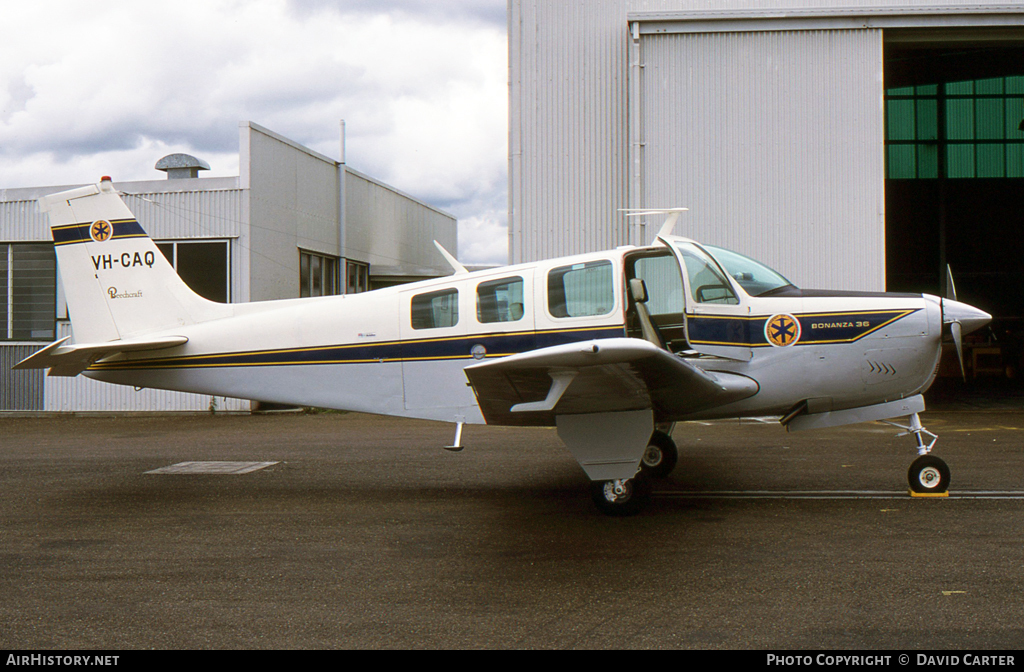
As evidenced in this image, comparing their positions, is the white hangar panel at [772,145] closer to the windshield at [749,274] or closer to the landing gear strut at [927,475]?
the windshield at [749,274]

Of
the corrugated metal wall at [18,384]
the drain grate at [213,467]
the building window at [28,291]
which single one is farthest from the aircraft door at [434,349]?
the building window at [28,291]

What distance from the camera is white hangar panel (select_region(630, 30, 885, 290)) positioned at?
42.3ft

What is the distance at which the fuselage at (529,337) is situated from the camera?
6297 mm

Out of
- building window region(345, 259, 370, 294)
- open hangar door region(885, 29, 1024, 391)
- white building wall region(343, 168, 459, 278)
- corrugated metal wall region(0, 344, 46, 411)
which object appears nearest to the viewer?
corrugated metal wall region(0, 344, 46, 411)

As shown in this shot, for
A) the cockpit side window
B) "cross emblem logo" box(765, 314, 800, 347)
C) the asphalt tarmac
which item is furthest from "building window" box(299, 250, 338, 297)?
"cross emblem logo" box(765, 314, 800, 347)

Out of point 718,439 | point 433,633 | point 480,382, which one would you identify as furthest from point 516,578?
point 718,439

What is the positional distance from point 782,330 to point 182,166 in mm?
13940

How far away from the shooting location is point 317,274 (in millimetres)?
18266

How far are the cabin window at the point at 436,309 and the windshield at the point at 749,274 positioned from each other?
227 centimetres

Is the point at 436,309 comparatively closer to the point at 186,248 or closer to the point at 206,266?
the point at 206,266

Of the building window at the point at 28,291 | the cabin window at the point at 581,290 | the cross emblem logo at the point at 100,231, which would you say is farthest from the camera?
the building window at the point at 28,291

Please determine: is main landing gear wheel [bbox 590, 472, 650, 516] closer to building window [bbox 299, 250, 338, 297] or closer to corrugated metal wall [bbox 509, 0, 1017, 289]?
corrugated metal wall [bbox 509, 0, 1017, 289]

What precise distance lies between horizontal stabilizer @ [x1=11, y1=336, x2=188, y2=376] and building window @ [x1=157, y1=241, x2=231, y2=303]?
26.8 feet


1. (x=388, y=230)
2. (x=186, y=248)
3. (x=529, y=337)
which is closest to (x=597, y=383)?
(x=529, y=337)
